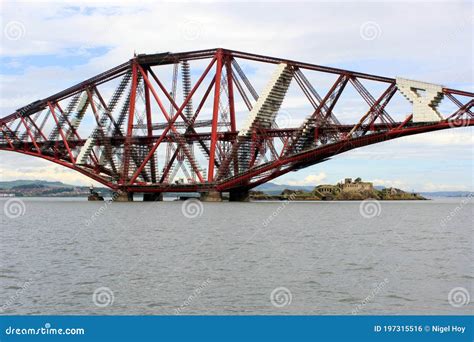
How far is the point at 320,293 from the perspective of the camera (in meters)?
22.5

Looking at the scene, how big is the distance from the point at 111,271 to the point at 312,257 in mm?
8612

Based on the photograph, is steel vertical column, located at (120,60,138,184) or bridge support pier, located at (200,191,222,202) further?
steel vertical column, located at (120,60,138,184)
